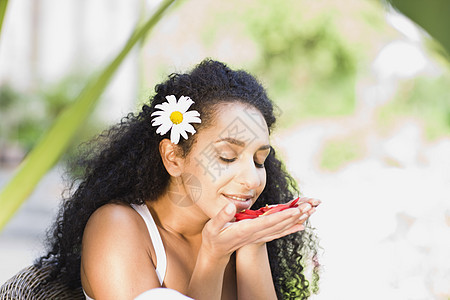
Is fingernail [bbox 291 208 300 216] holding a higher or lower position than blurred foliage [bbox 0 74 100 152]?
lower

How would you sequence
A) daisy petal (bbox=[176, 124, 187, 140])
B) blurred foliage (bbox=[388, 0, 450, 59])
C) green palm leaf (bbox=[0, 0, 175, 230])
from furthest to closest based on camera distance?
daisy petal (bbox=[176, 124, 187, 140]) → green palm leaf (bbox=[0, 0, 175, 230]) → blurred foliage (bbox=[388, 0, 450, 59])

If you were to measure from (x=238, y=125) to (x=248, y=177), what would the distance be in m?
0.08

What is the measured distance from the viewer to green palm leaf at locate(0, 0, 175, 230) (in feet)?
1.77

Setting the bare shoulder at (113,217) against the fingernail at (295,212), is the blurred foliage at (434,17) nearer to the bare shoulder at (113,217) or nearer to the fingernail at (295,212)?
the fingernail at (295,212)

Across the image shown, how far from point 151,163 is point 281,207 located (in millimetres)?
238

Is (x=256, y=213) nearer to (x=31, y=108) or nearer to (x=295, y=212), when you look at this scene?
(x=295, y=212)

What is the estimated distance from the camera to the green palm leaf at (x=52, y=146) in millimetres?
541

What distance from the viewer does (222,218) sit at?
0.79 meters

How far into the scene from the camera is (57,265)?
3.46ft

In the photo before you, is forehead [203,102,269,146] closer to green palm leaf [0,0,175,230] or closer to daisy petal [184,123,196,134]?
daisy petal [184,123,196,134]

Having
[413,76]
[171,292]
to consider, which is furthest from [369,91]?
[171,292]

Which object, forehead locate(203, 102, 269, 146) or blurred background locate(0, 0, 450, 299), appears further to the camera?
blurred background locate(0, 0, 450, 299)

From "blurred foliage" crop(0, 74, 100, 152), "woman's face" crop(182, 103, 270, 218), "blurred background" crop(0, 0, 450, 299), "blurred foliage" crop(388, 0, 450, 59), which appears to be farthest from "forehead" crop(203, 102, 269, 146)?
"blurred foliage" crop(0, 74, 100, 152)

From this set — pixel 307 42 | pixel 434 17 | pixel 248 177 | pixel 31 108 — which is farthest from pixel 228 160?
pixel 31 108
